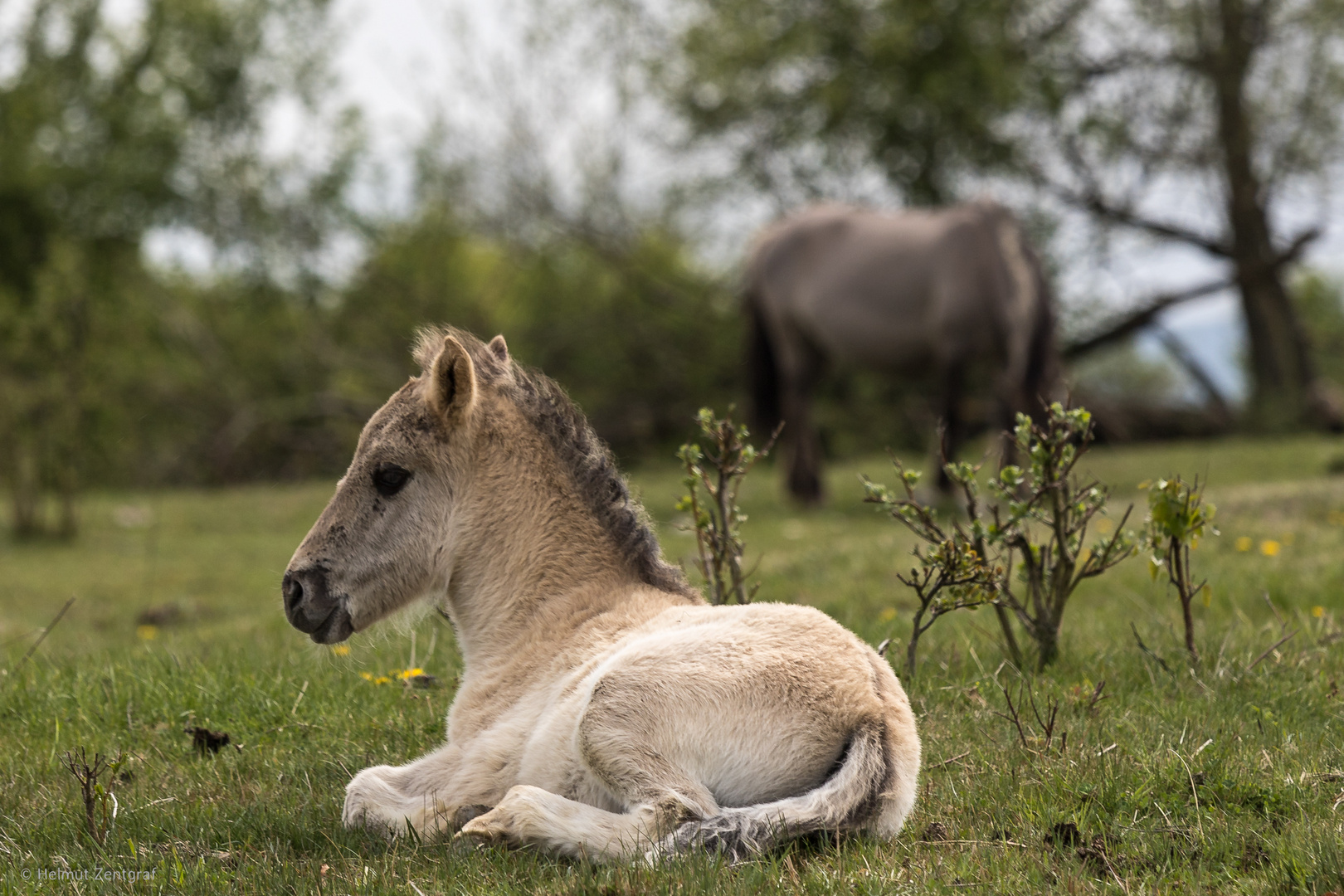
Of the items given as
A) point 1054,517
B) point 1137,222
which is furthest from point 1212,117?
point 1054,517

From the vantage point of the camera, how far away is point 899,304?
13.2 meters

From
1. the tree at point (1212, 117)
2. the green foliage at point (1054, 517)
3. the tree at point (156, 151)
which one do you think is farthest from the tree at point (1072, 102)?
the green foliage at point (1054, 517)

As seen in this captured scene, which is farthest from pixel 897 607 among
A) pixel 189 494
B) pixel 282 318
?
pixel 282 318

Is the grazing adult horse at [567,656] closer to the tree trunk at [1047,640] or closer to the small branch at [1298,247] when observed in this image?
the tree trunk at [1047,640]

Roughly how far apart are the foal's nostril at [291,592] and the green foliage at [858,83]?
1542 centimetres

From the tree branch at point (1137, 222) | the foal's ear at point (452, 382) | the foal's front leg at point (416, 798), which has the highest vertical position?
the tree branch at point (1137, 222)

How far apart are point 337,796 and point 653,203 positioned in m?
16.7

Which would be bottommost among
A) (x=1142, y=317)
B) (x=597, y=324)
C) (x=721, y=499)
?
(x=721, y=499)

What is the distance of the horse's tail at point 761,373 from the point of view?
48.9 feet

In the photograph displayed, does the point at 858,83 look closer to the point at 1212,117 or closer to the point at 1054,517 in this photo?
the point at 1212,117

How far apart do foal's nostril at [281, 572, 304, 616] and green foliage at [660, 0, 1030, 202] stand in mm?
15420

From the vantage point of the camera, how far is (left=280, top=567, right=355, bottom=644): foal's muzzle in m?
4.05

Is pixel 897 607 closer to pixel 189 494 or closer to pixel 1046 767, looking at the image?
pixel 1046 767

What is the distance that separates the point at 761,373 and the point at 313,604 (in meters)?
11.3
